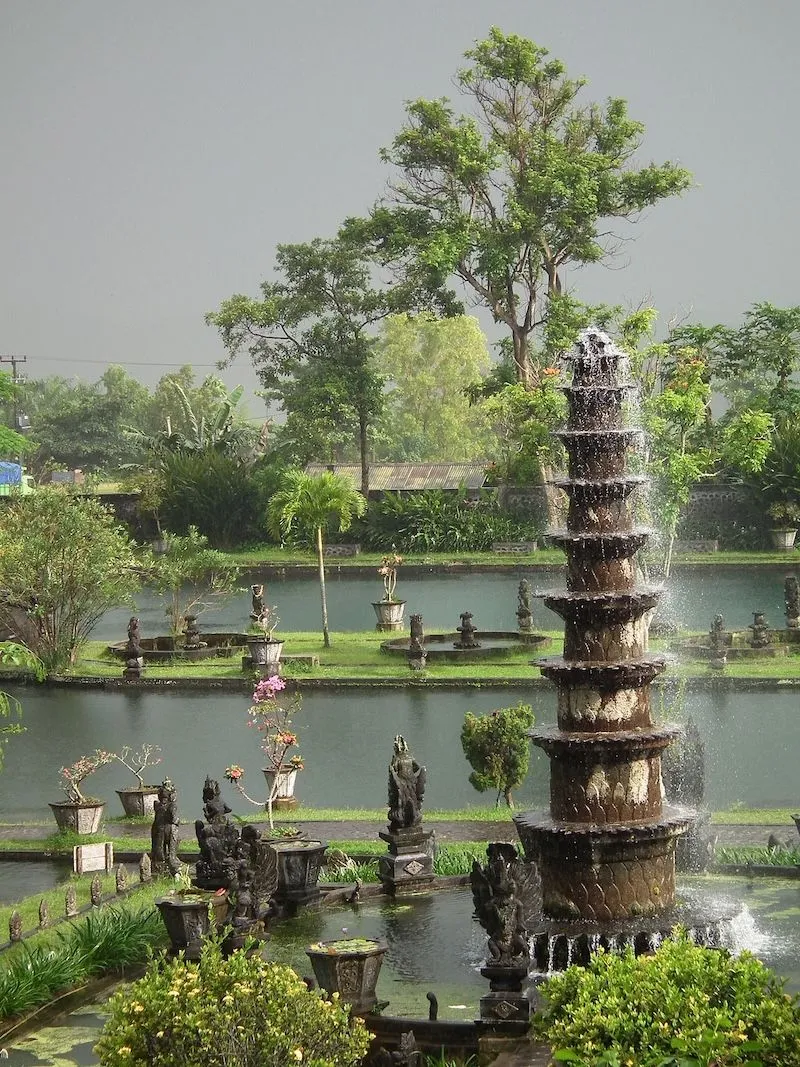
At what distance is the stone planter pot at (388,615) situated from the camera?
52875 mm

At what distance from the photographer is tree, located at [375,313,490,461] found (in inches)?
4444

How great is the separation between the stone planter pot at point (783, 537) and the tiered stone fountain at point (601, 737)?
46808 millimetres

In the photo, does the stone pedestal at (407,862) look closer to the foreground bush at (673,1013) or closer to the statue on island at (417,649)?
the foreground bush at (673,1013)

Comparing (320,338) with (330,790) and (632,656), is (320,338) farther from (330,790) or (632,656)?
(632,656)

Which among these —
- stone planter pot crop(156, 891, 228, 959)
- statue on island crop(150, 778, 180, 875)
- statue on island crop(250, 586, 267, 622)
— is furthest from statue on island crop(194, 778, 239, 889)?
statue on island crop(250, 586, 267, 622)

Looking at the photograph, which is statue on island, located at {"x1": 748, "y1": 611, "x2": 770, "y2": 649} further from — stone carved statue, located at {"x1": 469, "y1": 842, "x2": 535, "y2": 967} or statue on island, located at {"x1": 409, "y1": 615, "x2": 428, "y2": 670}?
stone carved statue, located at {"x1": 469, "y1": 842, "x2": 535, "y2": 967}

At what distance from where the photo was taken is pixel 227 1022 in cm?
1366

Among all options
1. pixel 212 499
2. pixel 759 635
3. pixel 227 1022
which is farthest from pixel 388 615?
pixel 227 1022

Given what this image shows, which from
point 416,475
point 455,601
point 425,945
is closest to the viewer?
point 425,945

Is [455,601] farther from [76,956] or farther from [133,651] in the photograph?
[76,956]

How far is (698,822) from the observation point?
77.1 ft

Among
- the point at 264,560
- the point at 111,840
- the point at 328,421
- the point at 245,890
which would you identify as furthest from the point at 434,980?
the point at 328,421

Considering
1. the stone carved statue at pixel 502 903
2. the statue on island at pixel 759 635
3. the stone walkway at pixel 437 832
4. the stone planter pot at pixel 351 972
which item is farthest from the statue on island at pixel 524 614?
the stone planter pot at pixel 351 972

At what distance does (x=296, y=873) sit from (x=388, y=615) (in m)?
30.4
